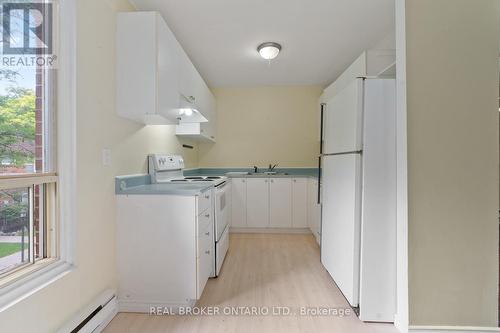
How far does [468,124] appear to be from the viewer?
1.57 metres

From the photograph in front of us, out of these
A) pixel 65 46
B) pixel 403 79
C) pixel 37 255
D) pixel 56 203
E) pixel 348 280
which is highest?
pixel 65 46

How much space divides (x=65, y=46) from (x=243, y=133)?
116 inches

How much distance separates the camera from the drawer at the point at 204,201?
1.79 metres

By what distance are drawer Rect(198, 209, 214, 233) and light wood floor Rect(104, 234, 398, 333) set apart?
53 cm

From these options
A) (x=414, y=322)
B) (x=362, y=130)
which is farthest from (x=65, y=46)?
(x=414, y=322)

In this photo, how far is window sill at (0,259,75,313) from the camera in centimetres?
106

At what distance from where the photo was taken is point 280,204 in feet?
11.8

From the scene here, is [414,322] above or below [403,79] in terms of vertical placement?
below

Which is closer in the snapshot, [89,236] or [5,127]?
[5,127]

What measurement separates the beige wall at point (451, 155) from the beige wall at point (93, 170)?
Result: 6.46 feet

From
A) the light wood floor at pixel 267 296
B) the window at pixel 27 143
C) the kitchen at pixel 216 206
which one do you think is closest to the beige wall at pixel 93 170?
the kitchen at pixel 216 206

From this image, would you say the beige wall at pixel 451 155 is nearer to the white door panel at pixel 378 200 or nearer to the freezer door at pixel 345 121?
the white door panel at pixel 378 200

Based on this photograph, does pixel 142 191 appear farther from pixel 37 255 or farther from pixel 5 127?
pixel 5 127

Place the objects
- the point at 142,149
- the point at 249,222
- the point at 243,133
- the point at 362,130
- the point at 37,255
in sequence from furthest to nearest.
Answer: the point at 243,133 < the point at 249,222 < the point at 142,149 < the point at 362,130 < the point at 37,255
